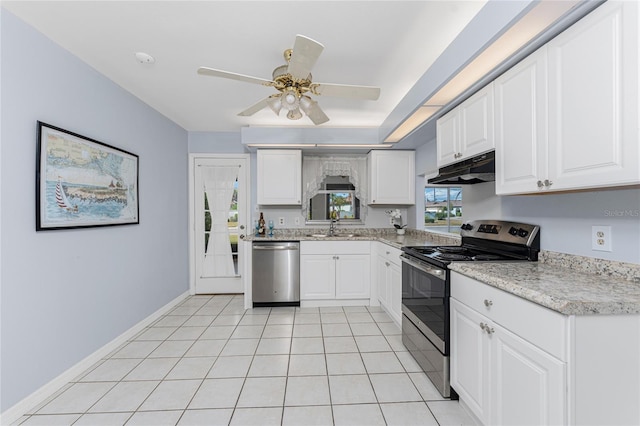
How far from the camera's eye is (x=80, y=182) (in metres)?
2.21

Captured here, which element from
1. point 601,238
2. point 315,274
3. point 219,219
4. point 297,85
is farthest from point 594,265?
point 219,219

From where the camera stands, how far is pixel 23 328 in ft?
5.84

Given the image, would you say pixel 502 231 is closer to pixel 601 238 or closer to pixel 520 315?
pixel 601 238

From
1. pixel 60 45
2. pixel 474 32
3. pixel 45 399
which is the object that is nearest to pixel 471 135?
pixel 474 32

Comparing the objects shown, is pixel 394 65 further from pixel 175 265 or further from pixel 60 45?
pixel 175 265

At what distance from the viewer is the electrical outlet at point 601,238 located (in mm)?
1408

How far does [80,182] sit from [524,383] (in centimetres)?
304

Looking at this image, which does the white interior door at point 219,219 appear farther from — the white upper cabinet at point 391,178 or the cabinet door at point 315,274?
the white upper cabinet at point 391,178

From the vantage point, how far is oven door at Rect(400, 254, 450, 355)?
1.84 meters

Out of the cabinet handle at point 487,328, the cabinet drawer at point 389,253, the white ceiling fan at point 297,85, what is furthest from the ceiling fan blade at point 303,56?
the cabinet drawer at point 389,253

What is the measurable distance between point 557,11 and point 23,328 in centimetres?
331

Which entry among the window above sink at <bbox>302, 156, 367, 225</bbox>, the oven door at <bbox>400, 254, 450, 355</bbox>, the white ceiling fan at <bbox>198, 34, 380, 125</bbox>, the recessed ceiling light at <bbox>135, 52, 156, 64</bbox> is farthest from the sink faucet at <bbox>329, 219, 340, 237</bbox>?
the recessed ceiling light at <bbox>135, 52, 156, 64</bbox>

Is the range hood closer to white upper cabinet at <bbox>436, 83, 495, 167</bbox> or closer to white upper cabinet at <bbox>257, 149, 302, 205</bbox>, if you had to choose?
white upper cabinet at <bbox>436, 83, 495, 167</bbox>

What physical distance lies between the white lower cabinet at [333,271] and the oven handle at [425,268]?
1251 millimetres
